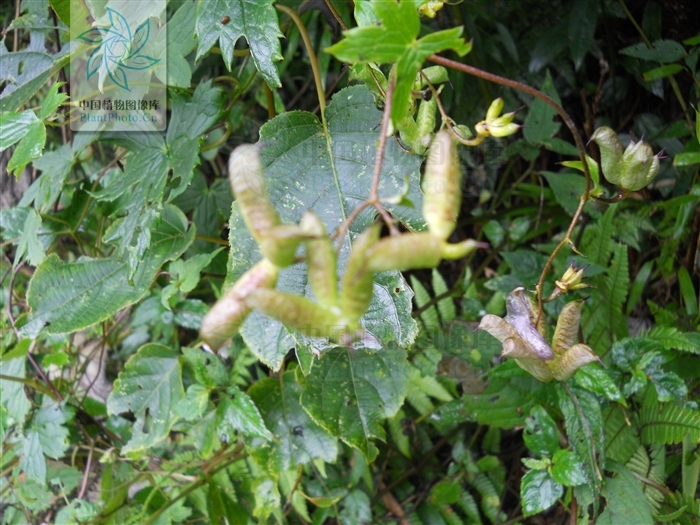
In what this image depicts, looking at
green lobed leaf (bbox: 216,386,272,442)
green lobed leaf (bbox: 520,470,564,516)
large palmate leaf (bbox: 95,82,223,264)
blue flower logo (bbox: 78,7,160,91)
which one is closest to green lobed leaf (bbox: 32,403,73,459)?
green lobed leaf (bbox: 216,386,272,442)

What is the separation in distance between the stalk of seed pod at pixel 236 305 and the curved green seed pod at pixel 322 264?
42mm

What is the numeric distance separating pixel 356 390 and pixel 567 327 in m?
0.47

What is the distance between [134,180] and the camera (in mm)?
1143

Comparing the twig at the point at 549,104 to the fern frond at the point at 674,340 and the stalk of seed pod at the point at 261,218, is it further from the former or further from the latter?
the fern frond at the point at 674,340

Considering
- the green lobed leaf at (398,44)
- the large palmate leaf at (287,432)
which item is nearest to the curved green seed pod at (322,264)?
the green lobed leaf at (398,44)

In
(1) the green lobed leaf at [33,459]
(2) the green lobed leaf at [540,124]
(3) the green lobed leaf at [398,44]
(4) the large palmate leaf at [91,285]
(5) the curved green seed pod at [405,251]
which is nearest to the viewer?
(5) the curved green seed pod at [405,251]

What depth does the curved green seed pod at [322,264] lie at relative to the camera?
0.47m

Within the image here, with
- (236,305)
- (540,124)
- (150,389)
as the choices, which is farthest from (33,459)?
(540,124)

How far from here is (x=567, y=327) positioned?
87 cm

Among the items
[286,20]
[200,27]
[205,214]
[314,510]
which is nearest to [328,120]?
[200,27]

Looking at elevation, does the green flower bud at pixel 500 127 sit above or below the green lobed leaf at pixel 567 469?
above

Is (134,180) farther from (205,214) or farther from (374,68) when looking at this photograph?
(374,68)

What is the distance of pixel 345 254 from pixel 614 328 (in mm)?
856

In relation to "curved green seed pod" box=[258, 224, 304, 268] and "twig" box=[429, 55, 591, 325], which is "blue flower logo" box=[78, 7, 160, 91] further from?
"curved green seed pod" box=[258, 224, 304, 268]
